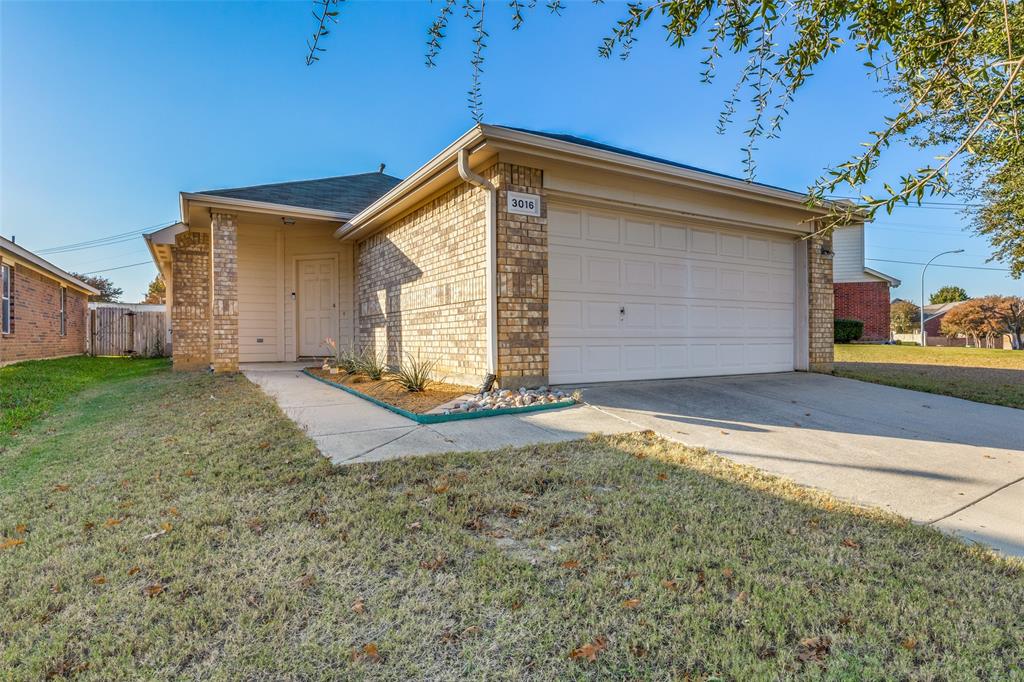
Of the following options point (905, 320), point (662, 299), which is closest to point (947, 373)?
point (662, 299)

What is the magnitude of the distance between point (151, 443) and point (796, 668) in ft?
16.3

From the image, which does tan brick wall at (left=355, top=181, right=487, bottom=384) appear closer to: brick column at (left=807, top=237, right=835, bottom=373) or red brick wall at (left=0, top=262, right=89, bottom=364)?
brick column at (left=807, top=237, right=835, bottom=373)

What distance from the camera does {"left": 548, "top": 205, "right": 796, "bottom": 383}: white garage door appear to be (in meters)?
6.53

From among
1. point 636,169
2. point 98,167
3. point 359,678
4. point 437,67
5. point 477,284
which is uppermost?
point 98,167

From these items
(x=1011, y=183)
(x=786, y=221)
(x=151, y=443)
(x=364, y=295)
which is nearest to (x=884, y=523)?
(x=1011, y=183)

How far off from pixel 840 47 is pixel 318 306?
426 inches

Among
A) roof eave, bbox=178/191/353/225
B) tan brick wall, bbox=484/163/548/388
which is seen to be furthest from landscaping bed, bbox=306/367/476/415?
roof eave, bbox=178/191/353/225

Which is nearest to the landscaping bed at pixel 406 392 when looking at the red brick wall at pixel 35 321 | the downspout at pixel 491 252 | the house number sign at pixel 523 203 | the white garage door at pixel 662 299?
the downspout at pixel 491 252

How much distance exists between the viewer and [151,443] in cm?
445

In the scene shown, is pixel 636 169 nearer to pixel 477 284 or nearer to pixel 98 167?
pixel 477 284

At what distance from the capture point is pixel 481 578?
2.16 metres

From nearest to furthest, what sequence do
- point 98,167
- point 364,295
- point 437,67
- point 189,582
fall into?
point 189,582, point 437,67, point 364,295, point 98,167

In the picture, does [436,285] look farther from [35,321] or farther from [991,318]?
[991,318]

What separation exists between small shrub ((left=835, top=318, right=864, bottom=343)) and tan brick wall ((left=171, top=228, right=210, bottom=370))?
2073cm
